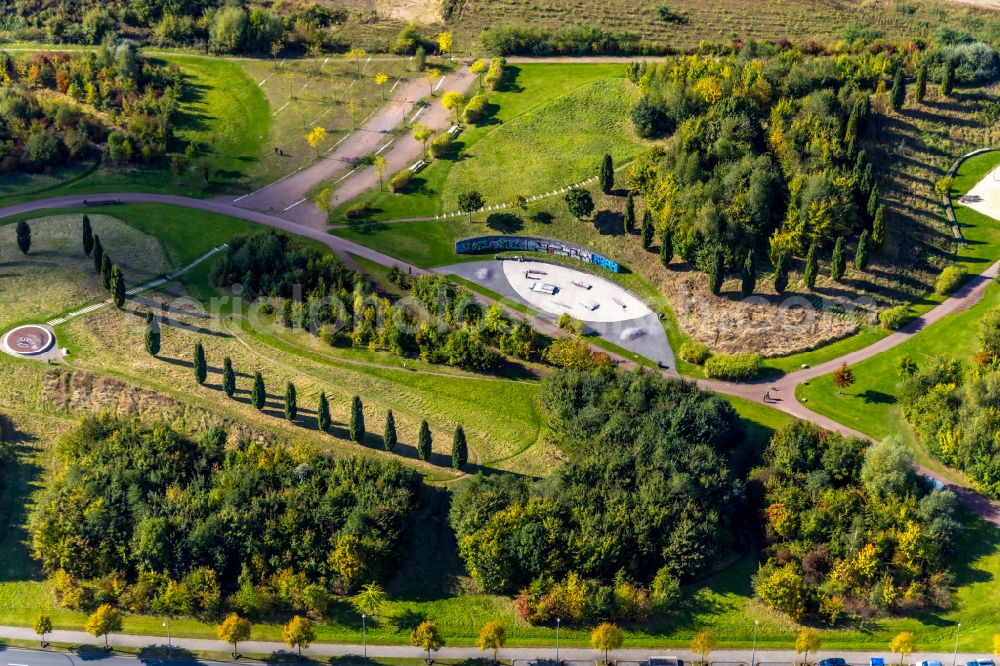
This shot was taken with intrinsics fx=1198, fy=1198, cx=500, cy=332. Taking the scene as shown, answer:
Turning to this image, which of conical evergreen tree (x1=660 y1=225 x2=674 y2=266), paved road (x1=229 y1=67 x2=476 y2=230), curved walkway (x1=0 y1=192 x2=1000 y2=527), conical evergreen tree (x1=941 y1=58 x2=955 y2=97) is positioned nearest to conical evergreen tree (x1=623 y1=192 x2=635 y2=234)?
conical evergreen tree (x1=660 y1=225 x2=674 y2=266)

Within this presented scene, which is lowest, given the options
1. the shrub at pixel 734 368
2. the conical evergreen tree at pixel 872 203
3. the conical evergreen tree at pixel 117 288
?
the shrub at pixel 734 368

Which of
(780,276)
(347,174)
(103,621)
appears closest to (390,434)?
(103,621)

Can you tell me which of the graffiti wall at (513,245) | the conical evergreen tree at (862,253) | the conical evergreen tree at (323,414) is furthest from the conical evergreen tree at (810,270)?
the conical evergreen tree at (323,414)

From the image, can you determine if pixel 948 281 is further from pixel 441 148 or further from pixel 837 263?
pixel 441 148

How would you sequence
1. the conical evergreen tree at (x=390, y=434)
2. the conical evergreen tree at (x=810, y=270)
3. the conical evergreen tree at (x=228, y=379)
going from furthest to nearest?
the conical evergreen tree at (x=810, y=270) → the conical evergreen tree at (x=228, y=379) → the conical evergreen tree at (x=390, y=434)

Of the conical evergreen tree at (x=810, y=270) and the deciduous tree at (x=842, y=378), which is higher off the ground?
the conical evergreen tree at (x=810, y=270)

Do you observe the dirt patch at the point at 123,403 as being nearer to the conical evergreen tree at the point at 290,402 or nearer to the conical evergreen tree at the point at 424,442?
the conical evergreen tree at the point at 290,402

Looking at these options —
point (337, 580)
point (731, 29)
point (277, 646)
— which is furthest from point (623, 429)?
point (731, 29)
